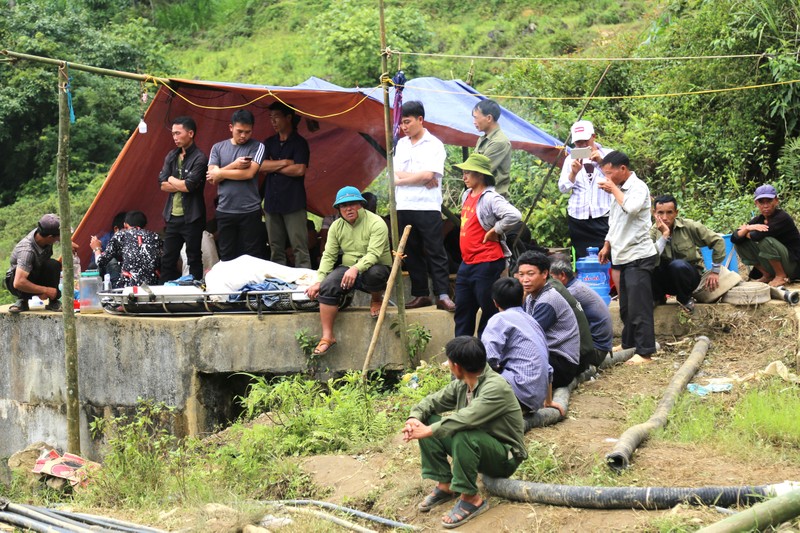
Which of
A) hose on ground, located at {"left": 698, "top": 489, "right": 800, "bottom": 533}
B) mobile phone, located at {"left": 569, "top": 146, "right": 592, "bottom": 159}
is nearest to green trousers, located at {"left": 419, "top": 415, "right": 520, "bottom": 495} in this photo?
hose on ground, located at {"left": 698, "top": 489, "right": 800, "bottom": 533}

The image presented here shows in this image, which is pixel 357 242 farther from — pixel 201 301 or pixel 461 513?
pixel 461 513

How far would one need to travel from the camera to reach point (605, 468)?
229 inches

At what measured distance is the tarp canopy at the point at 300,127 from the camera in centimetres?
986

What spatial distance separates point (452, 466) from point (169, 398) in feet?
14.0

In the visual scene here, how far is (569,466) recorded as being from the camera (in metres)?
6.04

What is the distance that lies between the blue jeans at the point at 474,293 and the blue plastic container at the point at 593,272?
1.40 meters

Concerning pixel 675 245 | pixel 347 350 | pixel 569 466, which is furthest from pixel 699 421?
pixel 347 350

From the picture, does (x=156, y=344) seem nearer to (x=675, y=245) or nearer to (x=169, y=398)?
(x=169, y=398)

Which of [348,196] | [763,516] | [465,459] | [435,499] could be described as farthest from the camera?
[348,196]

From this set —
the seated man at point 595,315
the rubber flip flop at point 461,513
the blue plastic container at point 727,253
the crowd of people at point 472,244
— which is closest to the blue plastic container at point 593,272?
the crowd of people at point 472,244

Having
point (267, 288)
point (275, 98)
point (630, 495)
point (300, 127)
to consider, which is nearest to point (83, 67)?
point (275, 98)

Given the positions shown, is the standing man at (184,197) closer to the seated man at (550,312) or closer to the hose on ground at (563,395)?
the seated man at (550,312)

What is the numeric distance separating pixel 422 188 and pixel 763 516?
5049mm

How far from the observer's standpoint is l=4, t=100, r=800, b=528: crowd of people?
7.28m
